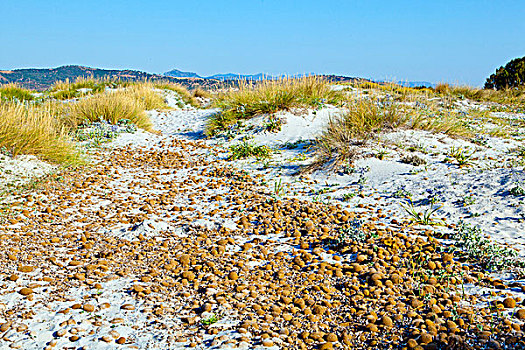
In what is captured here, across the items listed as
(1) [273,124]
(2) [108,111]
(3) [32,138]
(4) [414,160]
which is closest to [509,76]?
(1) [273,124]

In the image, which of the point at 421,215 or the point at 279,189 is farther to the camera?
the point at 279,189

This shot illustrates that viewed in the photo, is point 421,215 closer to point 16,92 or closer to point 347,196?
point 347,196

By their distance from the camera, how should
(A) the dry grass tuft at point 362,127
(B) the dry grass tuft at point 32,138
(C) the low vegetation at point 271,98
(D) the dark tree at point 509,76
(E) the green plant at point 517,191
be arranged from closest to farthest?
(E) the green plant at point 517,191, (B) the dry grass tuft at point 32,138, (A) the dry grass tuft at point 362,127, (C) the low vegetation at point 271,98, (D) the dark tree at point 509,76

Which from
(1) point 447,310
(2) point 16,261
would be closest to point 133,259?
(2) point 16,261

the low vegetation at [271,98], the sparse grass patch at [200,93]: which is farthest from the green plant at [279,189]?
the sparse grass patch at [200,93]

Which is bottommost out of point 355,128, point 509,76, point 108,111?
point 355,128

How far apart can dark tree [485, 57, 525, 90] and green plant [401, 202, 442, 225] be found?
54.3ft

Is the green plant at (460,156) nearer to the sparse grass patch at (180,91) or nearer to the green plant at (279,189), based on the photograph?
the green plant at (279,189)

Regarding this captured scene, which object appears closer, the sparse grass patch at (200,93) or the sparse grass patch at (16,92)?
the sparse grass patch at (16,92)

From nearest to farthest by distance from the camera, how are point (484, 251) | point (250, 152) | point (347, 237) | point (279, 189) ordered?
point (484, 251), point (347, 237), point (279, 189), point (250, 152)

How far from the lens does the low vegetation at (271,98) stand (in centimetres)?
868

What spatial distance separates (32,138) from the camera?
19.9 ft

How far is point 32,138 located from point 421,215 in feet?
20.3

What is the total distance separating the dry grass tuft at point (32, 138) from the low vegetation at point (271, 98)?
338 centimetres
